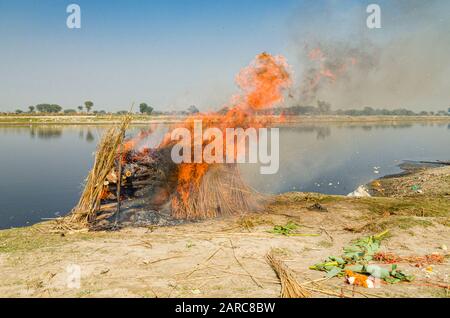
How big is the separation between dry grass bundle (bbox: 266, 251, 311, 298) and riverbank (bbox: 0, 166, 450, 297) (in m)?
0.14

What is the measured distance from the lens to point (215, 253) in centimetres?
729

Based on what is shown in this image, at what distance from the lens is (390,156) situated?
34.9 meters

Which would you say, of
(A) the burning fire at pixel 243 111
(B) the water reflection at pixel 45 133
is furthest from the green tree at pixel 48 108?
(A) the burning fire at pixel 243 111

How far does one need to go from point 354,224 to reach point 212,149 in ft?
15.7

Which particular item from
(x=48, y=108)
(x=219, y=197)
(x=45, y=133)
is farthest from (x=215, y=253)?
(x=48, y=108)

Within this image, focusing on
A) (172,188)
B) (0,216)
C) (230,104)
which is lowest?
(0,216)

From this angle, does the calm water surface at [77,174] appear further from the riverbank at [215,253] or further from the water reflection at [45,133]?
the water reflection at [45,133]

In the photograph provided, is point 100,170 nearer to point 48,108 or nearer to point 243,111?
point 243,111

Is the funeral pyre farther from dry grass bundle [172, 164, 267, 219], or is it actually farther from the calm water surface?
the calm water surface

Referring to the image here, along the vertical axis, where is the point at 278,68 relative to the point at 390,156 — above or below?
above

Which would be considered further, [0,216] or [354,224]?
[0,216]
